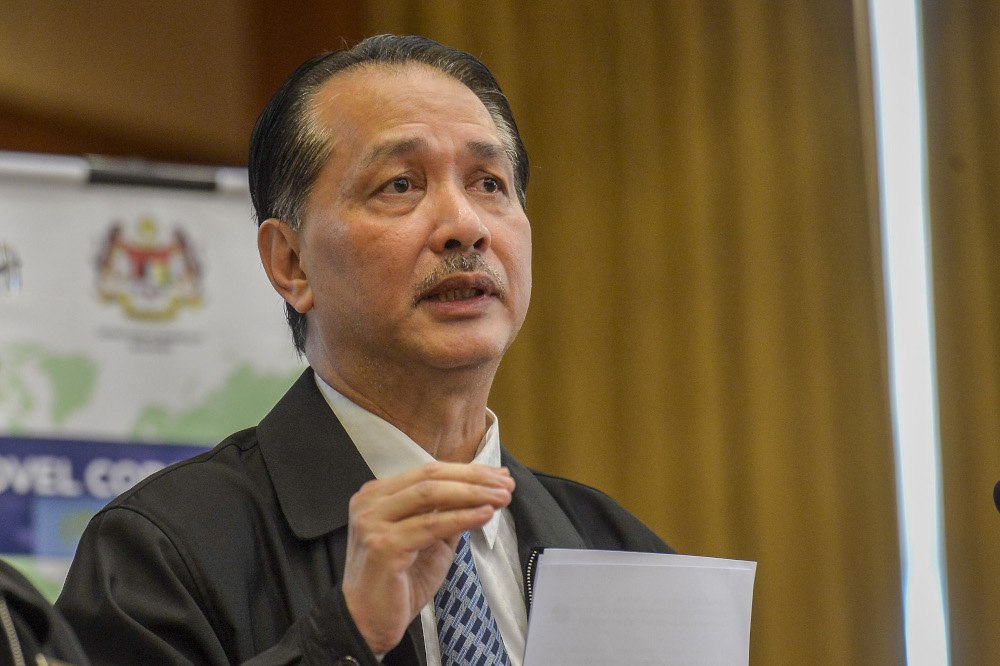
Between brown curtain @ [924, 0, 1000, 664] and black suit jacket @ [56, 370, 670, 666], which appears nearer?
black suit jacket @ [56, 370, 670, 666]

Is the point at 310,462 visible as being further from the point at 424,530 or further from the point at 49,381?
the point at 49,381

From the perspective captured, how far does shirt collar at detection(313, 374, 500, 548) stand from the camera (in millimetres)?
1522

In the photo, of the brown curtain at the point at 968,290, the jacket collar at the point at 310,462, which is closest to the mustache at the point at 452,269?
the jacket collar at the point at 310,462

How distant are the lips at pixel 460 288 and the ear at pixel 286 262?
239 mm

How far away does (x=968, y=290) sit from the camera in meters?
3.45

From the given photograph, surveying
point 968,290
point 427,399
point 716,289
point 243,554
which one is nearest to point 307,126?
point 427,399

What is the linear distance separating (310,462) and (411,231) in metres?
0.33

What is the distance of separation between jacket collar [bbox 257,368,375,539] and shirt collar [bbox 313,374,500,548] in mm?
22

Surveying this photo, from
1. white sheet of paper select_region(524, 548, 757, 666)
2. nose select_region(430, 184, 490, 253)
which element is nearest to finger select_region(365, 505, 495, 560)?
white sheet of paper select_region(524, 548, 757, 666)

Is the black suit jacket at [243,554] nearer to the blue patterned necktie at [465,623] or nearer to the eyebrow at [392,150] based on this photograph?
the blue patterned necktie at [465,623]

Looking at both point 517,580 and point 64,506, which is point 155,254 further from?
point 517,580

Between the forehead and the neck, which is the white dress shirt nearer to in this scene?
the neck

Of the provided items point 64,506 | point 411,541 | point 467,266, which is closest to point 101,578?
point 411,541

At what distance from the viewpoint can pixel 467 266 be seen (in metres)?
1.50
